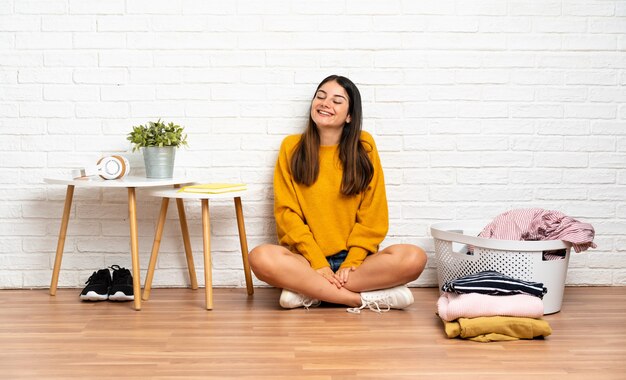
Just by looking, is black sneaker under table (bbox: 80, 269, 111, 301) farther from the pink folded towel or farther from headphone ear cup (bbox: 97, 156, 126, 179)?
the pink folded towel

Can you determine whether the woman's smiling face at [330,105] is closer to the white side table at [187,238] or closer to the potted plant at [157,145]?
the white side table at [187,238]

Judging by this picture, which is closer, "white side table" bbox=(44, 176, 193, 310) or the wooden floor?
the wooden floor

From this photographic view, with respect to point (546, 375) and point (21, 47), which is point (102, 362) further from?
point (21, 47)

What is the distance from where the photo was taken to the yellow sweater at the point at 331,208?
3.36 meters

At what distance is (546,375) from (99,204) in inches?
86.8

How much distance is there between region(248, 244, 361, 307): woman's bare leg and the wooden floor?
0.07m

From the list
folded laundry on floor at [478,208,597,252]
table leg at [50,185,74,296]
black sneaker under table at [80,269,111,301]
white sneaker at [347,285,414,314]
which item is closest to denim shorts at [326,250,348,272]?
white sneaker at [347,285,414,314]

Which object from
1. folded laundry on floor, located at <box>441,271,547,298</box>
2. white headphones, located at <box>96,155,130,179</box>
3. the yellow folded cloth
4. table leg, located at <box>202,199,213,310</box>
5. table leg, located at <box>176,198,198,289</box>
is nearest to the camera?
the yellow folded cloth

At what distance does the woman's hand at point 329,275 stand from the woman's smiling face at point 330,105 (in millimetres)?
650

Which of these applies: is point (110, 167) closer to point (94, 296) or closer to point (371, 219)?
point (94, 296)

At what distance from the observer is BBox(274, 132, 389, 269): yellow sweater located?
3355 millimetres

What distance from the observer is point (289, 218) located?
10.9 ft

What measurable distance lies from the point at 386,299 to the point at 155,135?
1.20m

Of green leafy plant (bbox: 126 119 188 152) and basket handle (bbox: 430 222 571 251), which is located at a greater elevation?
green leafy plant (bbox: 126 119 188 152)
